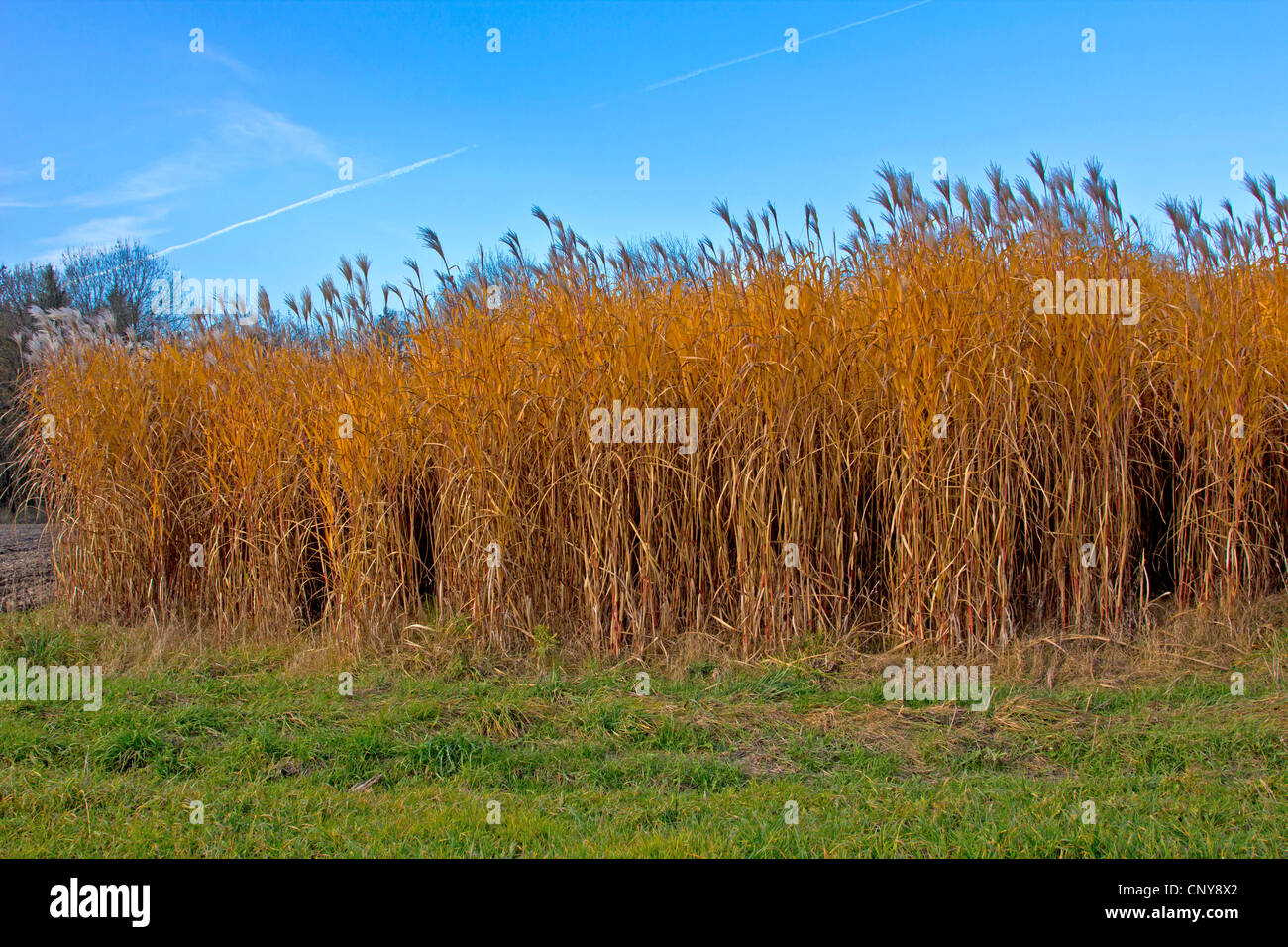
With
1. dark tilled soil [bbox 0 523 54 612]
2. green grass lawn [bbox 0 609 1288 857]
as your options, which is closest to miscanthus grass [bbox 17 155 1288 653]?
green grass lawn [bbox 0 609 1288 857]

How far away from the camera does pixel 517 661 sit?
4.61m

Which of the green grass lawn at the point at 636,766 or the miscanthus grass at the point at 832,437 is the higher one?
the miscanthus grass at the point at 832,437

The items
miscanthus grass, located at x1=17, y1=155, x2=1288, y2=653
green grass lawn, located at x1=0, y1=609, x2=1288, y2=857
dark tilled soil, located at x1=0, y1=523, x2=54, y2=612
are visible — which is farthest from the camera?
dark tilled soil, located at x1=0, y1=523, x2=54, y2=612

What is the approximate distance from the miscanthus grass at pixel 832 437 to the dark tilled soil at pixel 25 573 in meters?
2.45

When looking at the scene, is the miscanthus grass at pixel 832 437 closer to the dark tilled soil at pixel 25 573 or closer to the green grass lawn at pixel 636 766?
the green grass lawn at pixel 636 766

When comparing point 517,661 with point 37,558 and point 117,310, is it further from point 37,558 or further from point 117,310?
point 117,310

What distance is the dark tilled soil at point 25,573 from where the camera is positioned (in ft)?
21.5

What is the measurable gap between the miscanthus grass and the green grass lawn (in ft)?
1.70

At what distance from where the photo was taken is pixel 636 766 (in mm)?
3457

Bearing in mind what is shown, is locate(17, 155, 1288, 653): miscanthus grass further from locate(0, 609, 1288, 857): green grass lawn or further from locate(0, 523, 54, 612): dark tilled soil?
locate(0, 523, 54, 612): dark tilled soil

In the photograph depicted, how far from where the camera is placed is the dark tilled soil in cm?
655

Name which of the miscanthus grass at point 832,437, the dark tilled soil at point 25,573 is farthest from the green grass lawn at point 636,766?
the dark tilled soil at point 25,573

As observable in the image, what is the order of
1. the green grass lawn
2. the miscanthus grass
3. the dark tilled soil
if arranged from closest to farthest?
the green grass lawn → the miscanthus grass → the dark tilled soil

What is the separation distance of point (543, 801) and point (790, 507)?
6.79 ft
